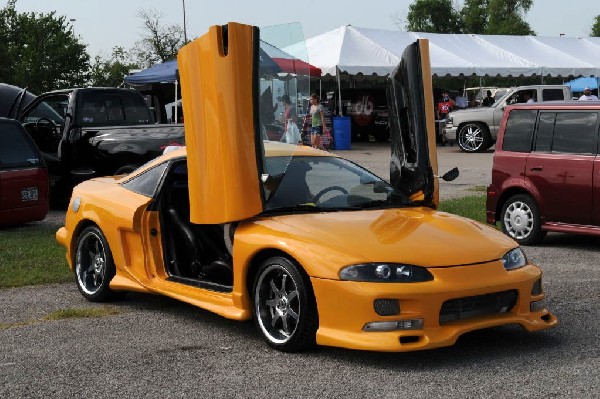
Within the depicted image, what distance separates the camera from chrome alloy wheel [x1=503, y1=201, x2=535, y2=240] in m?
10.6

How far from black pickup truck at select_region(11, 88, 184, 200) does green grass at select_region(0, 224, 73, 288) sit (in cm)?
187

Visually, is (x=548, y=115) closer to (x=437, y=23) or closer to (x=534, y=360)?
(x=534, y=360)

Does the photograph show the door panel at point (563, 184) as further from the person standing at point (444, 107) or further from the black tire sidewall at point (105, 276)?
the person standing at point (444, 107)

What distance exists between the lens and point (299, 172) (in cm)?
664

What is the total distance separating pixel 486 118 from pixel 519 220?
16.8 meters

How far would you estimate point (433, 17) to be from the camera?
10362 cm

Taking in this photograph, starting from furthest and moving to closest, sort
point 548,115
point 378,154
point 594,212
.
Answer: point 378,154 < point 548,115 < point 594,212

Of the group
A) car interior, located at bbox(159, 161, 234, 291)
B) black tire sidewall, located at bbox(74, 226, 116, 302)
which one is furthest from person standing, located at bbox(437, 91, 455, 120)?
car interior, located at bbox(159, 161, 234, 291)

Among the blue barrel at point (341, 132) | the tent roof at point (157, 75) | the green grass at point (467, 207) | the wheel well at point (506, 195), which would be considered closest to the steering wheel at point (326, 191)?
the wheel well at point (506, 195)

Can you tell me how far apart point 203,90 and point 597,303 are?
139 inches

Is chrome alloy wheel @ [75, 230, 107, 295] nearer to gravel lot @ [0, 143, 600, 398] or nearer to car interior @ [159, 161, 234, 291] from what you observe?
gravel lot @ [0, 143, 600, 398]

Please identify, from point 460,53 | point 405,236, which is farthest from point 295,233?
point 460,53

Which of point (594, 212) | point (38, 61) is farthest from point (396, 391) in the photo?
point (38, 61)

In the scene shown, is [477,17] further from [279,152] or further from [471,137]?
[279,152]
